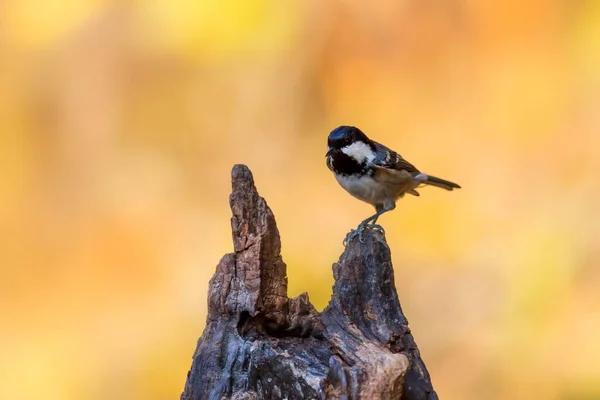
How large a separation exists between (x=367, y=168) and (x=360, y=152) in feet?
0.29

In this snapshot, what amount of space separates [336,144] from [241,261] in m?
0.85

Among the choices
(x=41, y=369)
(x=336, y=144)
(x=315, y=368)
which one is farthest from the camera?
(x=41, y=369)

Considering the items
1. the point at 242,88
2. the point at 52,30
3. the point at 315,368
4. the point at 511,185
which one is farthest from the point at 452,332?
the point at 52,30

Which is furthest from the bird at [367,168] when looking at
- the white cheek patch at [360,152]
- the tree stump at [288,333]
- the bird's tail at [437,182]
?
the tree stump at [288,333]

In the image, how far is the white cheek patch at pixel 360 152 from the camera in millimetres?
2799

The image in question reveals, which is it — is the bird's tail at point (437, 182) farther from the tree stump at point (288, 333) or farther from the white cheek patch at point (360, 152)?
the tree stump at point (288, 333)

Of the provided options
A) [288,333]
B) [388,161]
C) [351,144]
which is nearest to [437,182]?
[388,161]

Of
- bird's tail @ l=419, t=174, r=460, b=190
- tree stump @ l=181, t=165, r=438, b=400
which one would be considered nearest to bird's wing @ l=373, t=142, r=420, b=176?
bird's tail @ l=419, t=174, r=460, b=190

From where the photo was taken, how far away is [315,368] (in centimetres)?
194

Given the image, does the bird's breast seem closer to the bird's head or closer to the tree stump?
the bird's head

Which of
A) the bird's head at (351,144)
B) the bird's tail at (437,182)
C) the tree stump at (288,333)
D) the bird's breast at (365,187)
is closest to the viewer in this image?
the tree stump at (288,333)

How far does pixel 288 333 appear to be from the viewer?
208 centimetres

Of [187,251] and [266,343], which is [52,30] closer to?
[187,251]

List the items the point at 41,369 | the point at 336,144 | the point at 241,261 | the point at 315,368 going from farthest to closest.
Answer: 1. the point at 41,369
2. the point at 336,144
3. the point at 241,261
4. the point at 315,368
